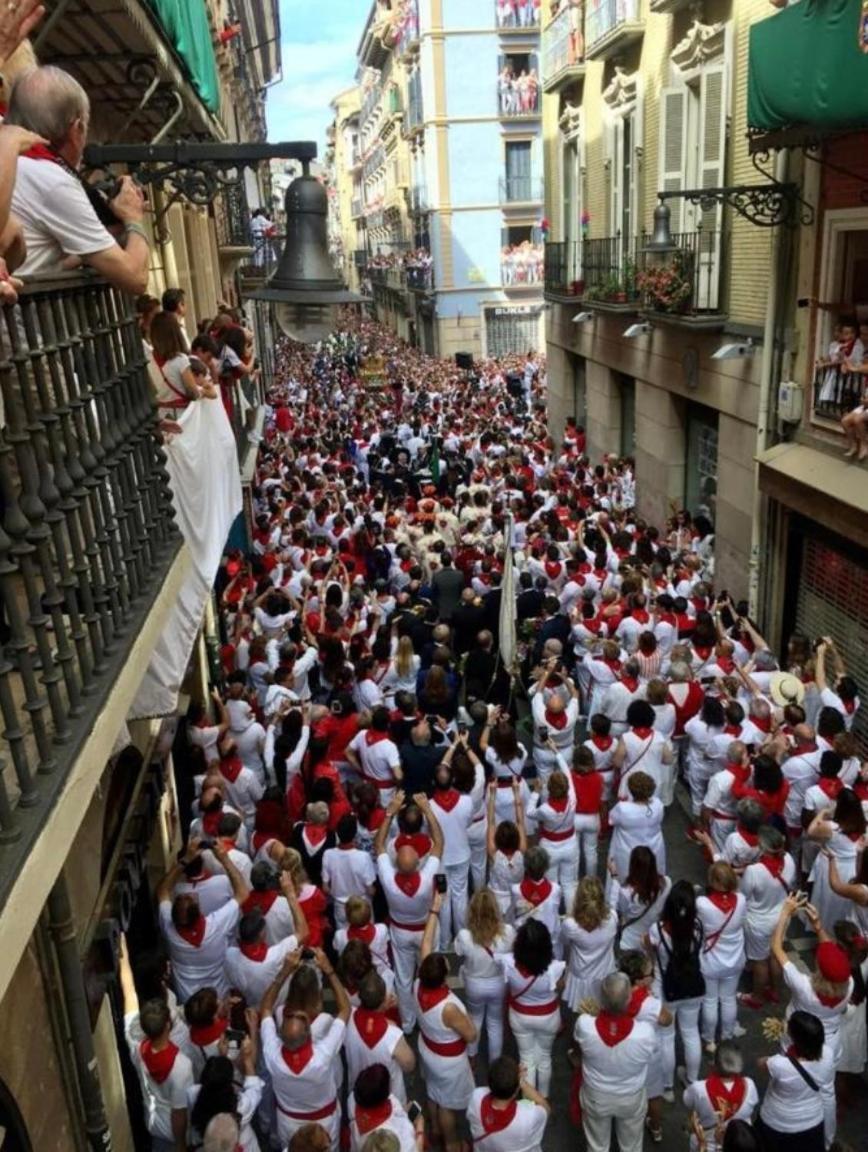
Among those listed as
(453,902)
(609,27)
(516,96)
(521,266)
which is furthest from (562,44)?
(521,266)

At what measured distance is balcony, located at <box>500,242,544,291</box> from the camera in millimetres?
40969

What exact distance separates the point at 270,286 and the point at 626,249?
522 inches

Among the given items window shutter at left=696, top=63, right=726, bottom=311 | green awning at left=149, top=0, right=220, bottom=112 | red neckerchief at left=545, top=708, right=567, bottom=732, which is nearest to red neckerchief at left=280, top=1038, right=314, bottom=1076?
red neckerchief at left=545, top=708, right=567, bottom=732

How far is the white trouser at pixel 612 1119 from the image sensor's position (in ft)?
18.5

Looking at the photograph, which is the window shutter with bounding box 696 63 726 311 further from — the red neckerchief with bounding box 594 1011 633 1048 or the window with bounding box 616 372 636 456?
the red neckerchief with bounding box 594 1011 633 1048

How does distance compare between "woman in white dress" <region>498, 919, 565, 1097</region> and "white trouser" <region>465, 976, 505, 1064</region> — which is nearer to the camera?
"woman in white dress" <region>498, 919, 565, 1097</region>

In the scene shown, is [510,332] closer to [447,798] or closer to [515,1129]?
[447,798]

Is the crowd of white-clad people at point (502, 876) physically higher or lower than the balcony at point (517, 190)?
lower

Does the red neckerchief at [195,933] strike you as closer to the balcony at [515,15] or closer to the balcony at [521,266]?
the balcony at [521,266]

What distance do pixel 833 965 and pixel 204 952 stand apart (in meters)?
3.58

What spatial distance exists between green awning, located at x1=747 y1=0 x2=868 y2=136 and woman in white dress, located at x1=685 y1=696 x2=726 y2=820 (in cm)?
469

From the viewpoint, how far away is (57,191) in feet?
11.5

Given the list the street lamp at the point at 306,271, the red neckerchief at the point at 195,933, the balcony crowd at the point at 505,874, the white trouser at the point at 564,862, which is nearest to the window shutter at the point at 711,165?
the balcony crowd at the point at 505,874

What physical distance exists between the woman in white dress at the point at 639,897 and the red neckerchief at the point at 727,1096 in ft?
3.34
